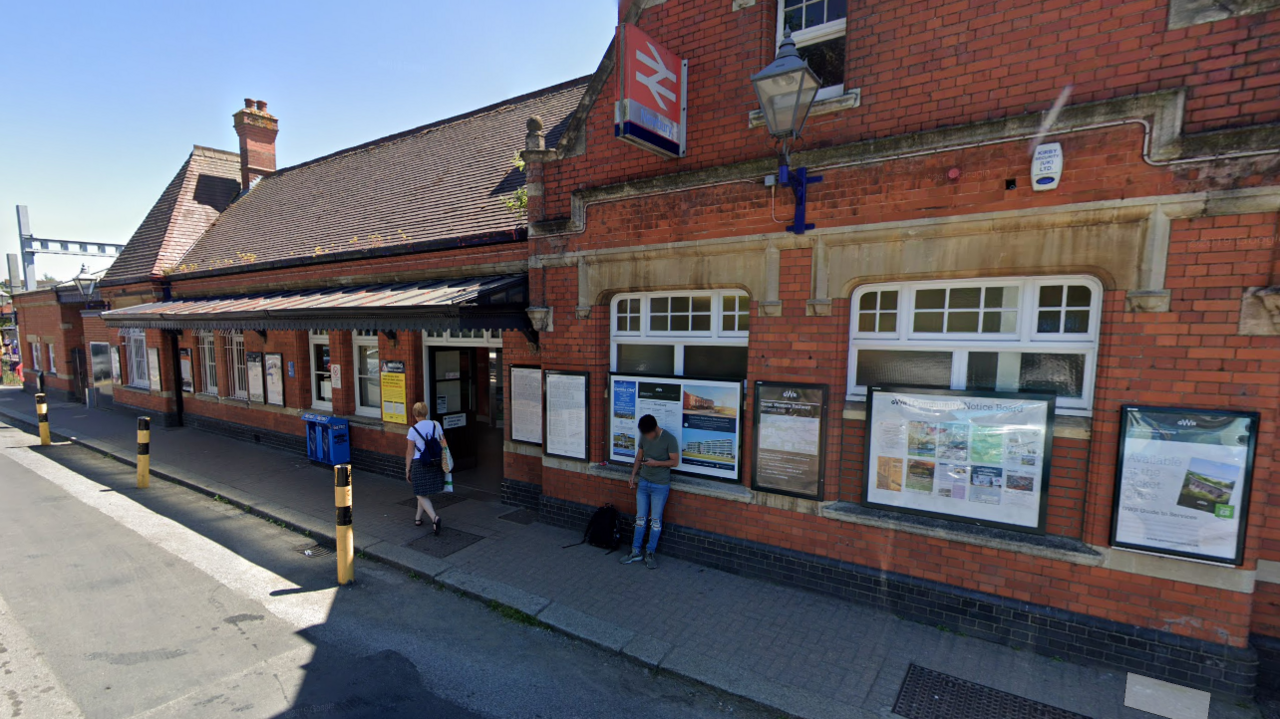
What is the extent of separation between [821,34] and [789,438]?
4.06 metres

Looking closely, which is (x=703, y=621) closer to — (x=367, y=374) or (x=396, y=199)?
(x=367, y=374)

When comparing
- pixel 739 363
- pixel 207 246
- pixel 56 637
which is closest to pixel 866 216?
pixel 739 363

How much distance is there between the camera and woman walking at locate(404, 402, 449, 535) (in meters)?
7.07

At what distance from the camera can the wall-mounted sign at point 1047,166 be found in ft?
14.1

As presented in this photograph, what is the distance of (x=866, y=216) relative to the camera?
16.6 feet

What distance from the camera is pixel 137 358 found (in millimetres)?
16406

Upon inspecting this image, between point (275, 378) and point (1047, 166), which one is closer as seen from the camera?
point (1047, 166)

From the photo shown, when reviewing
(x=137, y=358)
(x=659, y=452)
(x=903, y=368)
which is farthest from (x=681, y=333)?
(x=137, y=358)

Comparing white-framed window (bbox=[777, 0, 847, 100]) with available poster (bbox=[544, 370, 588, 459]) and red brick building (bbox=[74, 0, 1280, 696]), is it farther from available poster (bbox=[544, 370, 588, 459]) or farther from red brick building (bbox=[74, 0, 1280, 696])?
available poster (bbox=[544, 370, 588, 459])

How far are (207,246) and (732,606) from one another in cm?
1737

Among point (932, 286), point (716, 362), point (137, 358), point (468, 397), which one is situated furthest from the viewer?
point (137, 358)

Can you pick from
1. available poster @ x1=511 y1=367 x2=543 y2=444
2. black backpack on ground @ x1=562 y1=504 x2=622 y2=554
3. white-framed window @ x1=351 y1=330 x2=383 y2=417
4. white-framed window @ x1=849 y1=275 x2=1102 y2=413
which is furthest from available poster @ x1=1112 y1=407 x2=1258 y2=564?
white-framed window @ x1=351 y1=330 x2=383 y2=417

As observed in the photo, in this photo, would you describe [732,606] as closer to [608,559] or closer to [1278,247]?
[608,559]

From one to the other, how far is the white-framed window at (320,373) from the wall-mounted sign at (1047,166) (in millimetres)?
Result: 11711
